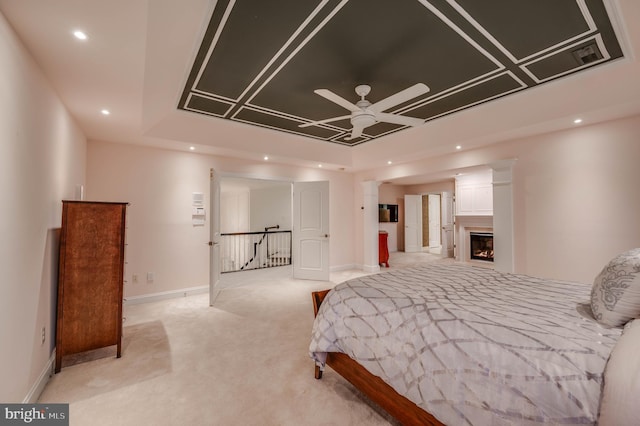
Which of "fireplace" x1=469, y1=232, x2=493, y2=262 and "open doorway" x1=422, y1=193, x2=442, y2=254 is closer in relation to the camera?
"fireplace" x1=469, y1=232, x2=493, y2=262

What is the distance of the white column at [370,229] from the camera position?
6.28 metres

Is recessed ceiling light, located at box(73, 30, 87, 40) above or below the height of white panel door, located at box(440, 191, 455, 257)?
above

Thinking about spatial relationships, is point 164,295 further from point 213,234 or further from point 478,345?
A: point 478,345

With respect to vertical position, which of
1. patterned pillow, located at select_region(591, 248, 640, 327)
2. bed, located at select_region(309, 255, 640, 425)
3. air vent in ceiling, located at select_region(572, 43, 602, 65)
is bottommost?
bed, located at select_region(309, 255, 640, 425)

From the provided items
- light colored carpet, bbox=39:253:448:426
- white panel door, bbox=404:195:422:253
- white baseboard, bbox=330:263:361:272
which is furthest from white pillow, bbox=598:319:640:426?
white panel door, bbox=404:195:422:253

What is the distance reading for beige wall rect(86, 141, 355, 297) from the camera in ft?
13.0

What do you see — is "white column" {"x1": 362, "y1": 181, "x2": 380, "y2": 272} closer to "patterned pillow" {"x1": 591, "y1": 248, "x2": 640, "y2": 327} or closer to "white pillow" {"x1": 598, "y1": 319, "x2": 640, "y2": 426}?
"patterned pillow" {"x1": 591, "y1": 248, "x2": 640, "y2": 327}

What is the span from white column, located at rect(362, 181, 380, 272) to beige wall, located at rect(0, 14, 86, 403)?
5.21 metres

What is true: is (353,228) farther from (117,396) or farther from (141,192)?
(117,396)

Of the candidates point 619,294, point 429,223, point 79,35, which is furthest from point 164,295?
point 429,223

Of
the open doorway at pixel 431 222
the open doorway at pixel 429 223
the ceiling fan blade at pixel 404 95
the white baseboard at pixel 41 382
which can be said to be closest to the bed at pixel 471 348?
the ceiling fan blade at pixel 404 95

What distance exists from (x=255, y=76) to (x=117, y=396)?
2.98m

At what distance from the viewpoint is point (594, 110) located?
3020 mm

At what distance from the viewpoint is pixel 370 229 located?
248 inches
